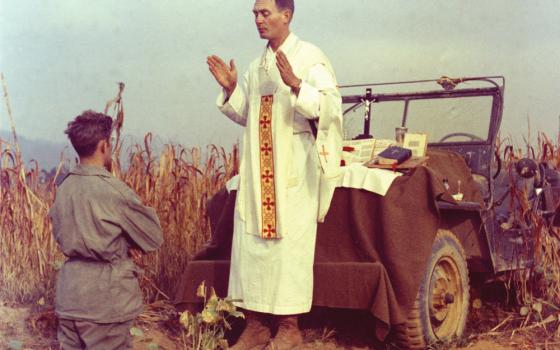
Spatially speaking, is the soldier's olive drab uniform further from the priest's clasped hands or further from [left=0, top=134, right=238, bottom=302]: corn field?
[left=0, top=134, right=238, bottom=302]: corn field

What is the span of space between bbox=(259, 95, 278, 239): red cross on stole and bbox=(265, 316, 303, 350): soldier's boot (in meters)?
0.52

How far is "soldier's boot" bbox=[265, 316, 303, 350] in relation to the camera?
5273 millimetres

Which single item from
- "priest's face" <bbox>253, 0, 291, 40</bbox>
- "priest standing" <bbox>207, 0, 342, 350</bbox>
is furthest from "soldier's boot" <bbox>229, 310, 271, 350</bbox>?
"priest's face" <bbox>253, 0, 291, 40</bbox>

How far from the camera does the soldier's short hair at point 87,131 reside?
13.4ft

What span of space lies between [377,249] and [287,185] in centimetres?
68

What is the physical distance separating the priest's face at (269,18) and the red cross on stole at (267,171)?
39cm

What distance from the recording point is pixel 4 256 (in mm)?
7016

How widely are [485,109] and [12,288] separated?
3984mm

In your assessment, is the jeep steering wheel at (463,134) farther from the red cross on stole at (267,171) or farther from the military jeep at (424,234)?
the red cross on stole at (267,171)

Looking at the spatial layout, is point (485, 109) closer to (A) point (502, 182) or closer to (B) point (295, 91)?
(A) point (502, 182)

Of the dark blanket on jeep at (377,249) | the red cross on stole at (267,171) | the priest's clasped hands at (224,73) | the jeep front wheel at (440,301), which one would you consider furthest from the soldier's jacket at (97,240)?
the jeep front wheel at (440,301)

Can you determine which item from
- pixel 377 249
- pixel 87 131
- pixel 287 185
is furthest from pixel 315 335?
pixel 87 131

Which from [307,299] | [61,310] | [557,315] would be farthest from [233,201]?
[557,315]

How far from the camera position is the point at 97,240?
4.05 metres
